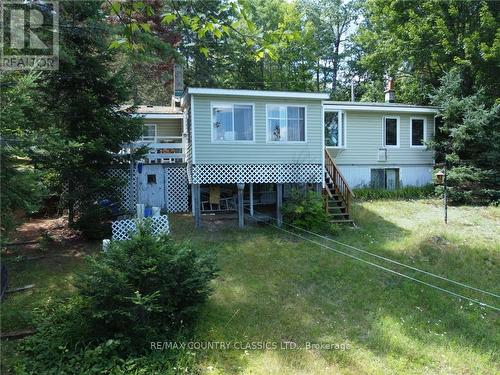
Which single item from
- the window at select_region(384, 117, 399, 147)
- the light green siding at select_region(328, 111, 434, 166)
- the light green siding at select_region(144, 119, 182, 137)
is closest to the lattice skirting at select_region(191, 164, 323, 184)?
the light green siding at select_region(328, 111, 434, 166)

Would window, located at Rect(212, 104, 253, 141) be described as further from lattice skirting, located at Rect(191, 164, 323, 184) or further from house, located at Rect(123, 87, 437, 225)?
lattice skirting, located at Rect(191, 164, 323, 184)

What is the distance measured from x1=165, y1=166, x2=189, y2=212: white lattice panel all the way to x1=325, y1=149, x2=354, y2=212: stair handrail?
507 centimetres

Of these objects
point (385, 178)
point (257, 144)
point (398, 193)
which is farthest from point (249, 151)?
point (385, 178)

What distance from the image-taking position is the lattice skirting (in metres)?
11.2

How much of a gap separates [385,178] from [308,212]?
8.03 meters

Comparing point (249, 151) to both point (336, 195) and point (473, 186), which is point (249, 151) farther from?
point (473, 186)

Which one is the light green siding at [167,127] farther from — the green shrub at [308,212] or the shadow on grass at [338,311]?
the shadow on grass at [338,311]

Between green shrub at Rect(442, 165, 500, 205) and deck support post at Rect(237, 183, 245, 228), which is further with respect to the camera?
green shrub at Rect(442, 165, 500, 205)

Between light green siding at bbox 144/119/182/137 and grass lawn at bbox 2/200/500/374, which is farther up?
light green siding at bbox 144/119/182/137

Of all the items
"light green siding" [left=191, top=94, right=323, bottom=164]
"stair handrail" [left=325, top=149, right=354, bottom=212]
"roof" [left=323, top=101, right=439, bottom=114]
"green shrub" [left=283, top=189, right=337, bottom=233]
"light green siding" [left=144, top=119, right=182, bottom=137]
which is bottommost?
"green shrub" [left=283, top=189, right=337, bottom=233]

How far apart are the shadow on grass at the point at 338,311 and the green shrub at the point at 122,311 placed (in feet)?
2.01

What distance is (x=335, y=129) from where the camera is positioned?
1716 centimetres

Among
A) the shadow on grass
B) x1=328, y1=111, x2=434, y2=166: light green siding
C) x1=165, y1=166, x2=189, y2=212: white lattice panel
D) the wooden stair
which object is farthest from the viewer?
x1=328, y1=111, x2=434, y2=166: light green siding

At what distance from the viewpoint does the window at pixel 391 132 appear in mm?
17328
